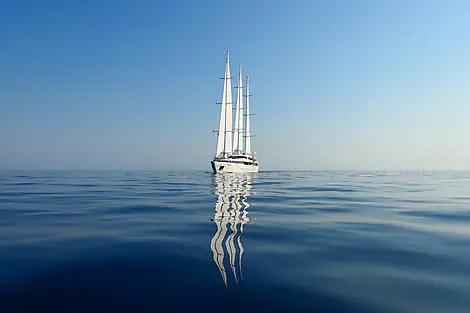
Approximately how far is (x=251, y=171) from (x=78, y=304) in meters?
84.5

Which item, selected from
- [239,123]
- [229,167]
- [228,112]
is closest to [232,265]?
[229,167]

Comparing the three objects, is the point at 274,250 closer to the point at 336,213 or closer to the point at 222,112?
the point at 336,213

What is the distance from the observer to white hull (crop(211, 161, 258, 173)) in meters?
73.4

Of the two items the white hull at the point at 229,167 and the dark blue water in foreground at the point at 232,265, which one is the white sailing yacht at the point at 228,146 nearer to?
the white hull at the point at 229,167

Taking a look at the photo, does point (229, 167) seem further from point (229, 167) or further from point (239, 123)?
point (239, 123)

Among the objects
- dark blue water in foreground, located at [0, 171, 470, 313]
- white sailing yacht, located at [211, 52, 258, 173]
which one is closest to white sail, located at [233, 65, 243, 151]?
white sailing yacht, located at [211, 52, 258, 173]

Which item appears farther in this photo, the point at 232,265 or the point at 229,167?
the point at 229,167

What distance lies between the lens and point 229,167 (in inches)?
3031

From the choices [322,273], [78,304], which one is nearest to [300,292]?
[322,273]

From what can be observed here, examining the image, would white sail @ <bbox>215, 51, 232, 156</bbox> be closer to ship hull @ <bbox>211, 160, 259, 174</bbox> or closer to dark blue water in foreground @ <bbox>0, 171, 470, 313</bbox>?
ship hull @ <bbox>211, 160, 259, 174</bbox>

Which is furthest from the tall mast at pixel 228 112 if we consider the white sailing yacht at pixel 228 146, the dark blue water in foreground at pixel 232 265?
the dark blue water in foreground at pixel 232 265

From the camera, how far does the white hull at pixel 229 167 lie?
241 feet

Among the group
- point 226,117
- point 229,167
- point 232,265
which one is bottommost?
point 232,265

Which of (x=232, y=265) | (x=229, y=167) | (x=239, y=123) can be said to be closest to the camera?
(x=232, y=265)
